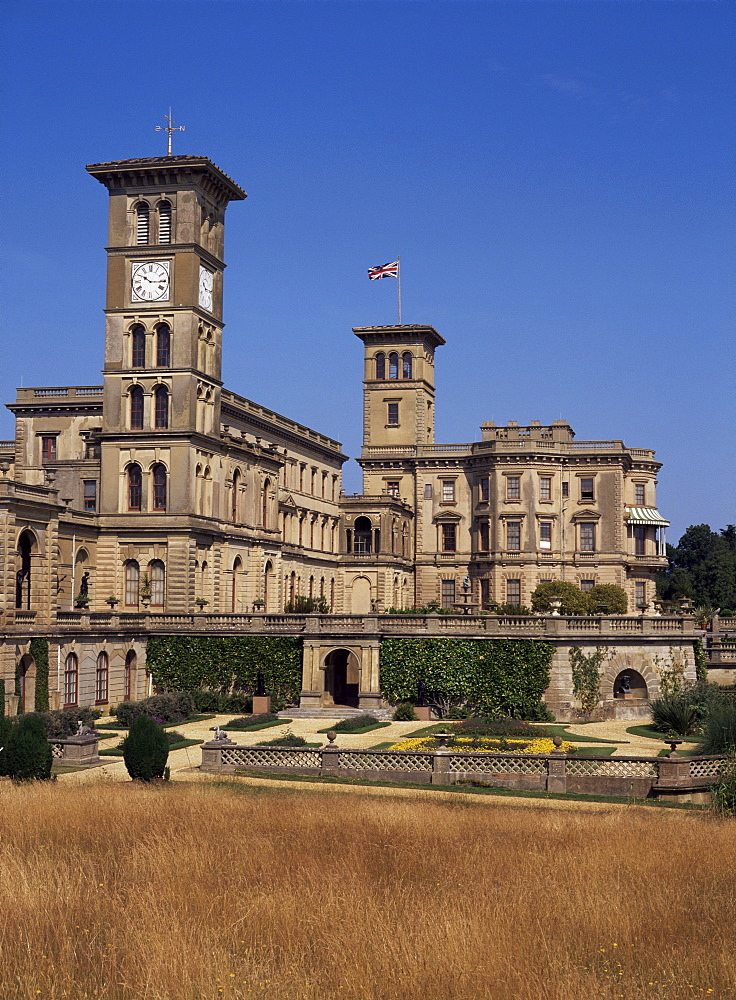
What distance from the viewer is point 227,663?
184 ft

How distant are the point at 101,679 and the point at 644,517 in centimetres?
5353

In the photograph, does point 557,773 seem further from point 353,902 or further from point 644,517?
point 644,517

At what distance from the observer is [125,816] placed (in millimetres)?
24562

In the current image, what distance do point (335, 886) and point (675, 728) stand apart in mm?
29949

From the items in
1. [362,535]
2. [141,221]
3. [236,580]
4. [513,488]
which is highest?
[141,221]

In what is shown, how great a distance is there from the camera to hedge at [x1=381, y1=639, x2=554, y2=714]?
53094 mm

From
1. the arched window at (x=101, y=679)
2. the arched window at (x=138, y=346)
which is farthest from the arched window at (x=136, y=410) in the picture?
the arched window at (x=101, y=679)

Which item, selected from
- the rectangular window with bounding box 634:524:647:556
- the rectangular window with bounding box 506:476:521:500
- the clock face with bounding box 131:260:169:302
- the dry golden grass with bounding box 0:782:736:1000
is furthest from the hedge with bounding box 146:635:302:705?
the rectangular window with bounding box 634:524:647:556

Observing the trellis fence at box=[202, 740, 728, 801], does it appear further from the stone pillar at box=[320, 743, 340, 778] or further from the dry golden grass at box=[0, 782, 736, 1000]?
the dry golden grass at box=[0, 782, 736, 1000]

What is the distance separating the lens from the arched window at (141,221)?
219 ft

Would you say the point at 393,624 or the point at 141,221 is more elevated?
the point at 141,221

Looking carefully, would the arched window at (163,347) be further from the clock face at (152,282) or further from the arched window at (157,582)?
the arched window at (157,582)

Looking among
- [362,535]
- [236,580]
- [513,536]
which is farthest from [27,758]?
[362,535]

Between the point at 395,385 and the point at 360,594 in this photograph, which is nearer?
the point at 360,594
